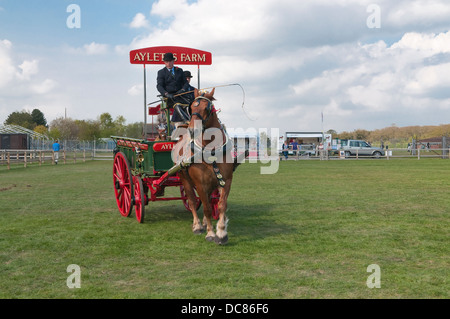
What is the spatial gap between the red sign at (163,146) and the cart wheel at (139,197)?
31.1 inches

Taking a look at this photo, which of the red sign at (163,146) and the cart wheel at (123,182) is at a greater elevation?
the red sign at (163,146)

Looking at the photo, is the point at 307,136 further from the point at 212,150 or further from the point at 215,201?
the point at 212,150

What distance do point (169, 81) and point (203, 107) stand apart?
2.09 m

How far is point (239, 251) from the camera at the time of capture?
584 centimetres

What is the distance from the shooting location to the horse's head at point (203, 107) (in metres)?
6.01

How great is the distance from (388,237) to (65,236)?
527 centimetres

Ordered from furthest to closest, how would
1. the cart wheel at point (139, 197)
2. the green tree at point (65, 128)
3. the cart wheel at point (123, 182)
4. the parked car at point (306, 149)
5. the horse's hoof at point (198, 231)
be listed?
the green tree at point (65, 128) → the parked car at point (306, 149) → the cart wheel at point (123, 182) → the cart wheel at point (139, 197) → the horse's hoof at point (198, 231)

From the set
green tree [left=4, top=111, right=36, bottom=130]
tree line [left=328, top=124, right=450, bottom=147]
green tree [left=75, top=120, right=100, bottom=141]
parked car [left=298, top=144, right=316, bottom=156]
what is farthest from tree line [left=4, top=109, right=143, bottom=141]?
tree line [left=328, top=124, right=450, bottom=147]

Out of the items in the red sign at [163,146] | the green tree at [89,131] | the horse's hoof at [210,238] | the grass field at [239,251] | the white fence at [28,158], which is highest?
the green tree at [89,131]

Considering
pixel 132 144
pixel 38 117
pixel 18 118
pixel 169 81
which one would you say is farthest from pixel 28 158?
pixel 38 117

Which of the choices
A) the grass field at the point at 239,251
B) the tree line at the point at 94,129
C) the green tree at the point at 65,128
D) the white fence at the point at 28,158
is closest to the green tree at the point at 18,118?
the tree line at the point at 94,129

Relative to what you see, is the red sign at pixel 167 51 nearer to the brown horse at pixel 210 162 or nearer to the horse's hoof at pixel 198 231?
the brown horse at pixel 210 162
